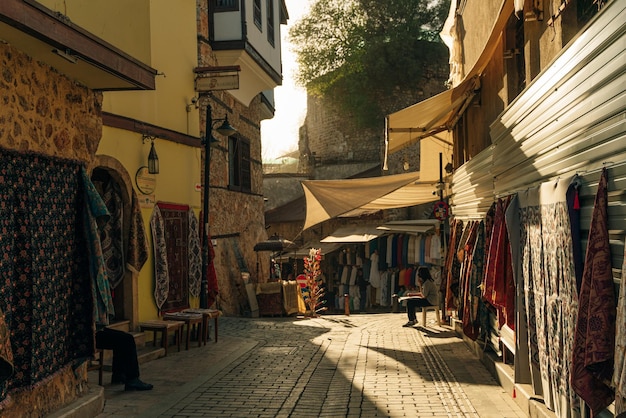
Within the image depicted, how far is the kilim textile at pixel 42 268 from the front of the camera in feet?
17.8

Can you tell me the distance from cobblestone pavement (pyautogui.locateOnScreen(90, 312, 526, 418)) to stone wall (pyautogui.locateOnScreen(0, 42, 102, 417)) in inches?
35.3

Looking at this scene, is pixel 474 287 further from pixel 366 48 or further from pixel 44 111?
pixel 366 48

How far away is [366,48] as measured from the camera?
33.0m

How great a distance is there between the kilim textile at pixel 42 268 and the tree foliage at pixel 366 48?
89.7ft

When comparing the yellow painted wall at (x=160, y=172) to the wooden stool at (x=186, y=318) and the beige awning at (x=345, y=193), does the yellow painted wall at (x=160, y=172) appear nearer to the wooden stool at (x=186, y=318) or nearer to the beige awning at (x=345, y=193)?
the wooden stool at (x=186, y=318)

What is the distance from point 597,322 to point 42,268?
449cm

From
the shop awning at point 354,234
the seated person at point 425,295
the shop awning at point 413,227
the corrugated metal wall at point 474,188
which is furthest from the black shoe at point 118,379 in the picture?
the shop awning at point 354,234

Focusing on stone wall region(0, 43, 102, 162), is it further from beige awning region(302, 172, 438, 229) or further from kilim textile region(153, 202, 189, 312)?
beige awning region(302, 172, 438, 229)

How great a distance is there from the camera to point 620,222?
3.90m

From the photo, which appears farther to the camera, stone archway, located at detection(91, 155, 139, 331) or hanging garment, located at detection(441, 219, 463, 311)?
hanging garment, located at detection(441, 219, 463, 311)

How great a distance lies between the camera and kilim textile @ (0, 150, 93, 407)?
542cm

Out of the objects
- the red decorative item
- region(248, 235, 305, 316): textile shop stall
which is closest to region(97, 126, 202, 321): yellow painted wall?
region(248, 235, 305, 316): textile shop stall

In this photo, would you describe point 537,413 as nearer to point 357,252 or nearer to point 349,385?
point 349,385

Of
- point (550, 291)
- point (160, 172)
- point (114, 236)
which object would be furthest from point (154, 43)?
point (550, 291)
